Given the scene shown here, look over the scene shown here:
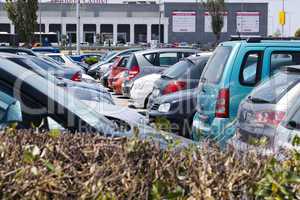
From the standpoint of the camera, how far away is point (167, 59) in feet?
57.8

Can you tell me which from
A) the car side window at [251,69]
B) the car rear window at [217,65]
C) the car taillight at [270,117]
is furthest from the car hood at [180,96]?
the car taillight at [270,117]

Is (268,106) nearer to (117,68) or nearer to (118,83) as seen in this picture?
(118,83)

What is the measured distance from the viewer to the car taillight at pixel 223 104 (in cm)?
825

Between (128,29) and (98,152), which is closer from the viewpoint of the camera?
(98,152)

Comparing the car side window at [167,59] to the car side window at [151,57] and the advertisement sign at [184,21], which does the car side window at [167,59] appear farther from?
the advertisement sign at [184,21]

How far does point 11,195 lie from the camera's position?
3.08 metres

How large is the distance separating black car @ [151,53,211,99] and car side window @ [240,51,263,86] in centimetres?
337

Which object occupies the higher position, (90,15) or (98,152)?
(90,15)

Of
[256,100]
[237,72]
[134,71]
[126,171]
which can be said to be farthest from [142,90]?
[126,171]

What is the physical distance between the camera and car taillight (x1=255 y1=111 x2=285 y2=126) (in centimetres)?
628

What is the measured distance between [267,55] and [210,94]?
0.91 meters

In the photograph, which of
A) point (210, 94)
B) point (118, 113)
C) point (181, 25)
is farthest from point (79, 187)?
point (181, 25)

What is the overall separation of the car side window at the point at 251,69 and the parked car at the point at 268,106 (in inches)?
50.8

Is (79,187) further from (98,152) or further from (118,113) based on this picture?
(118,113)
